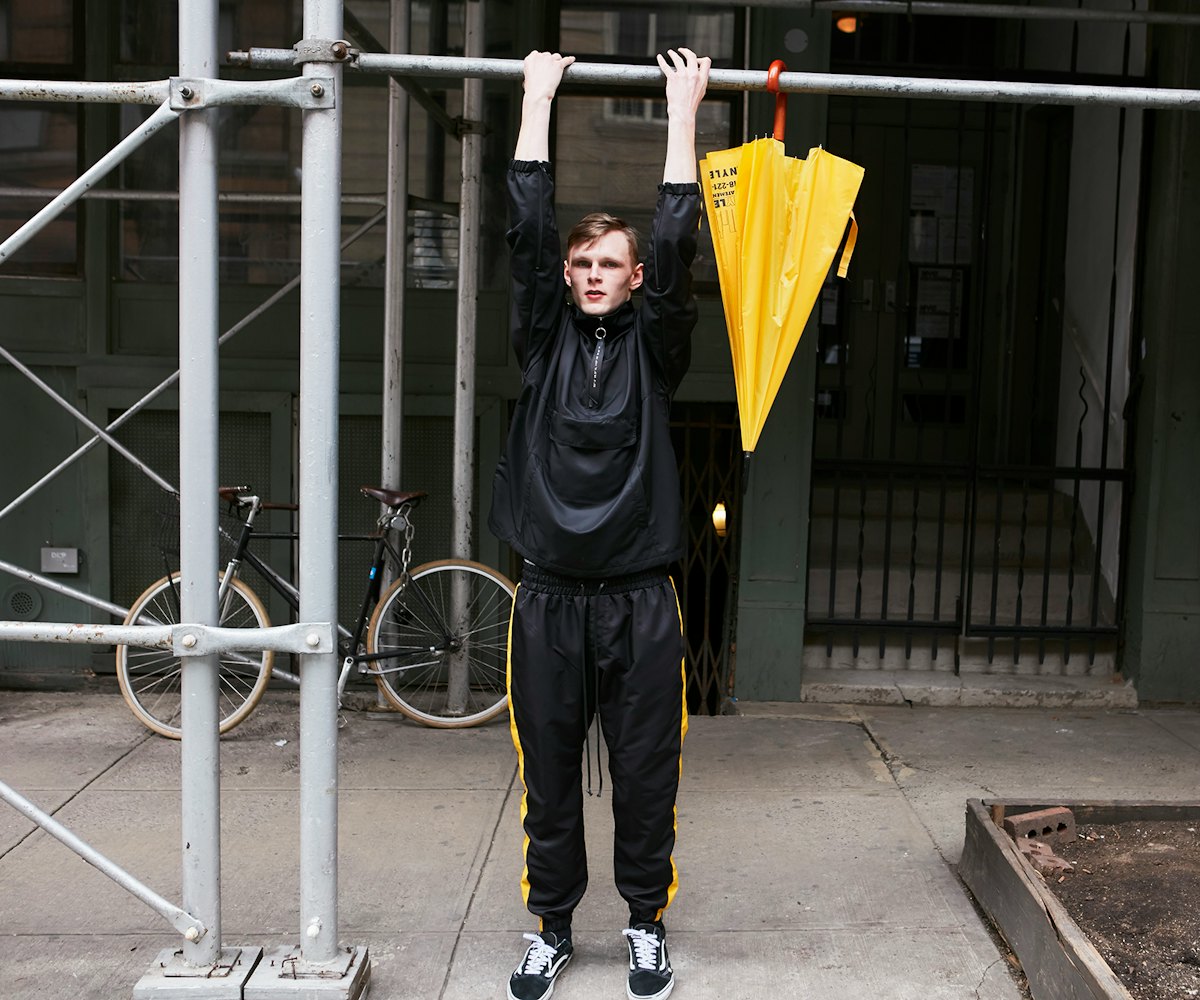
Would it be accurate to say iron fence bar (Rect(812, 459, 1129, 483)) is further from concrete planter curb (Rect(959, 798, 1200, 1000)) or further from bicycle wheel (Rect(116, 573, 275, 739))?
bicycle wheel (Rect(116, 573, 275, 739))

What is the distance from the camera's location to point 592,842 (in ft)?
14.1

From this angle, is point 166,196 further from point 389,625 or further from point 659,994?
point 659,994

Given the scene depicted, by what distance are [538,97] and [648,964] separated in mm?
2238

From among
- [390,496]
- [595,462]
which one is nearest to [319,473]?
[595,462]

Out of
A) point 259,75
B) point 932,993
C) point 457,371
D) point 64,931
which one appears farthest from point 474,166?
point 932,993

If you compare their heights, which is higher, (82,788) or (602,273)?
(602,273)

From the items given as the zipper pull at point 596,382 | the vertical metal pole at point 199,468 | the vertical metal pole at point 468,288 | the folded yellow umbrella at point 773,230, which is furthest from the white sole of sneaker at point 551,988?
→ the vertical metal pole at point 468,288

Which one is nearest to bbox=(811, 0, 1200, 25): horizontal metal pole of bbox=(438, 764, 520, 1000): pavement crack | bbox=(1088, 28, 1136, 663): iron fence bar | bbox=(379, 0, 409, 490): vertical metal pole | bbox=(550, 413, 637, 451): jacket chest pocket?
bbox=(1088, 28, 1136, 663): iron fence bar

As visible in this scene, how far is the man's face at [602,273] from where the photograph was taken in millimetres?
3189

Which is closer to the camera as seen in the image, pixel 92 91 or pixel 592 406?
pixel 92 91

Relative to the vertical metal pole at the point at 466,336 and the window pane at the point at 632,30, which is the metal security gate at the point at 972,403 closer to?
the window pane at the point at 632,30

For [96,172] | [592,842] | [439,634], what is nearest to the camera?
[96,172]

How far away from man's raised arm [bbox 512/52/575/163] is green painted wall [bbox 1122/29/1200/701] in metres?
3.77

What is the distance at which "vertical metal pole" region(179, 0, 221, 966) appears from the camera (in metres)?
2.99
